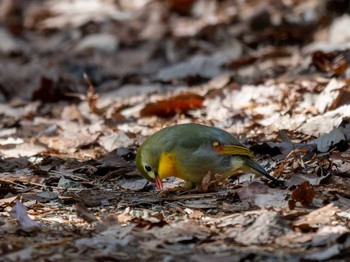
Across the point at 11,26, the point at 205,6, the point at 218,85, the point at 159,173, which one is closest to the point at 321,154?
the point at 159,173

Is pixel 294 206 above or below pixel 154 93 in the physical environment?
above

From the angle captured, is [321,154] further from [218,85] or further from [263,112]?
[218,85]

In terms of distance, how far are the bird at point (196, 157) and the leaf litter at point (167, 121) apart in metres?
0.11

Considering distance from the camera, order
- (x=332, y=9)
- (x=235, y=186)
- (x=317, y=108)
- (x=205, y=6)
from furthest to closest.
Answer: (x=205, y=6)
(x=332, y=9)
(x=317, y=108)
(x=235, y=186)

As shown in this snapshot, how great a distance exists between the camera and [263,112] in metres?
5.99

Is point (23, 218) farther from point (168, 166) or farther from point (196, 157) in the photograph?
point (196, 157)

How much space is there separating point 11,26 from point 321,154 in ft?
22.1

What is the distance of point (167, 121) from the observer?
20.6ft

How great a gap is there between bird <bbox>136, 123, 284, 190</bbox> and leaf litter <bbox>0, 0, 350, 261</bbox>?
0.36ft

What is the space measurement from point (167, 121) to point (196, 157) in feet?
6.42

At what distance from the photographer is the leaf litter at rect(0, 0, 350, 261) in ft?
10.8

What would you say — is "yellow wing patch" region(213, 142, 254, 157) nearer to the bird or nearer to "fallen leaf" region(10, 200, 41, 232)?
the bird

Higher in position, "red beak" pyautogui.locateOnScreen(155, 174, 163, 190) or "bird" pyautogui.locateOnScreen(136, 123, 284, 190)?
"bird" pyautogui.locateOnScreen(136, 123, 284, 190)

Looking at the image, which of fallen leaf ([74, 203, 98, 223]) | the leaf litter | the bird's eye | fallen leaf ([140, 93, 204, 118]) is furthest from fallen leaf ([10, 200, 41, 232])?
fallen leaf ([140, 93, 204, 118])
